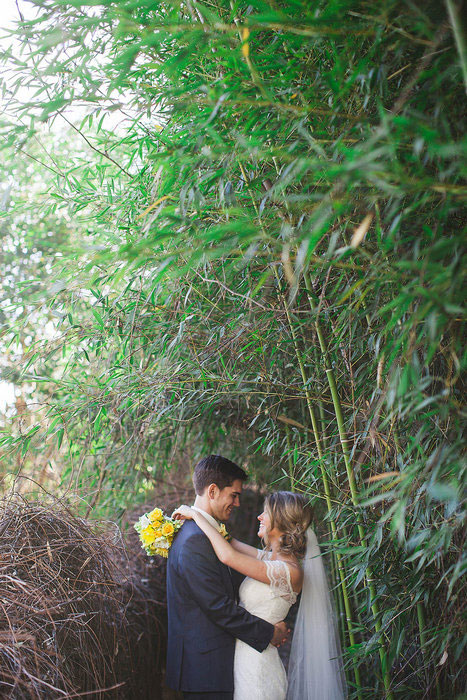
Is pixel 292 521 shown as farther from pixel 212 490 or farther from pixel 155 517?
pixel 155 517

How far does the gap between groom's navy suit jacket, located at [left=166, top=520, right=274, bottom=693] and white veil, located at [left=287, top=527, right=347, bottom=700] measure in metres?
0.17

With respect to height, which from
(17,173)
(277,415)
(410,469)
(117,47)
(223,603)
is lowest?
(223,603)

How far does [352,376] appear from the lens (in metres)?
2.20

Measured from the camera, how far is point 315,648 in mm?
2453

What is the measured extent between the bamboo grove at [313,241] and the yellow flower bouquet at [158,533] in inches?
21.4

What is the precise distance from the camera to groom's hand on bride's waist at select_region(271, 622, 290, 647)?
8.13ft

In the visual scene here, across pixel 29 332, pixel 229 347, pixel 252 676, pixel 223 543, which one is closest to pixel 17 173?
pixel 29 332

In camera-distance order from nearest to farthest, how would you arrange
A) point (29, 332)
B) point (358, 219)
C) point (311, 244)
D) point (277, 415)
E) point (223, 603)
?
point (311, 244)
point (358, 219)
point (223, 603)
point (277, 415)
point (29, 332)

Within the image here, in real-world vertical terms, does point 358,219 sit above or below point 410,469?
above

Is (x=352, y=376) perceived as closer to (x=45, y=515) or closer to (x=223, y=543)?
(x=223, y=543)

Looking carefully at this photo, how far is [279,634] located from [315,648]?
16 cm

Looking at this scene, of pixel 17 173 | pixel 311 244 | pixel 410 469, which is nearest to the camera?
pixel 311 244

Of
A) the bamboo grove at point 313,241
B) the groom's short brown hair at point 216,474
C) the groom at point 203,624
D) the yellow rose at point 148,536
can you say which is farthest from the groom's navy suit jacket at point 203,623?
the bamboo grove at point 313,241

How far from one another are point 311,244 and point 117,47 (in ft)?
4.78
